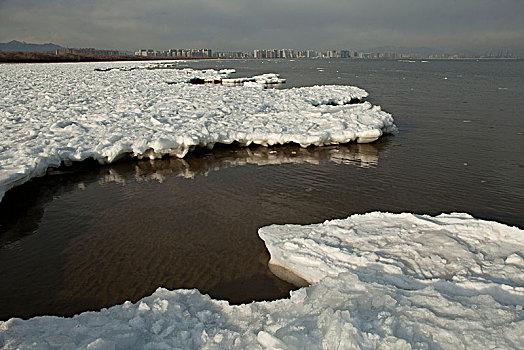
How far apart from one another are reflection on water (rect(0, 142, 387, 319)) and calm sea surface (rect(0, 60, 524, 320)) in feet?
0.07

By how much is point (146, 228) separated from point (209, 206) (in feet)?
3.86

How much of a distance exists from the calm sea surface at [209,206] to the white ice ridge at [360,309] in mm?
756

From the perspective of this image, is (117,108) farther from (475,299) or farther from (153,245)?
(475,299)

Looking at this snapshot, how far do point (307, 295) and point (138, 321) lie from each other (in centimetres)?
146

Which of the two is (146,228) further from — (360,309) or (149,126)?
(149,126)

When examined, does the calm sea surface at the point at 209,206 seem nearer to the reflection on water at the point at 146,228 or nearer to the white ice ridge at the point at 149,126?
the reflection on water at the point at 146,228

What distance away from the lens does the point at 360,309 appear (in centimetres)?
284

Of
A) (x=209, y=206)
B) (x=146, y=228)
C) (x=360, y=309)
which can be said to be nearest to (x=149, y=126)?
(x=209, y=206)

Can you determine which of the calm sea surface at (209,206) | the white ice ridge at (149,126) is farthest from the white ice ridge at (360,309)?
the white ice ridge at (149,126)

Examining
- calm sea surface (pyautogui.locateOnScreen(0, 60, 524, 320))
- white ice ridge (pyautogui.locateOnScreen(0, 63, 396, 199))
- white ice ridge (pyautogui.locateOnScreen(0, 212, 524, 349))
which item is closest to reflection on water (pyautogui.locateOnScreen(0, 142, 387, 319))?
calm sea surface (pyautogui.locateOnScreen(0, 60, 524, 320))

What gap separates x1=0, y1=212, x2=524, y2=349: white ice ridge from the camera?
2510 mm

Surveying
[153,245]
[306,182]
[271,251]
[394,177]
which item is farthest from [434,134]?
[153,245]

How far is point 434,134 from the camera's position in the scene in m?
11.3

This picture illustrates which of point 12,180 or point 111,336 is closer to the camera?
point 111,336
